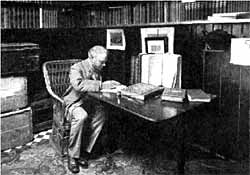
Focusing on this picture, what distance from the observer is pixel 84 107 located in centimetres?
292

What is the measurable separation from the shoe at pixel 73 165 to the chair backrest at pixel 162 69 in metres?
1.03

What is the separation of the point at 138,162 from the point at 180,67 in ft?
3.32

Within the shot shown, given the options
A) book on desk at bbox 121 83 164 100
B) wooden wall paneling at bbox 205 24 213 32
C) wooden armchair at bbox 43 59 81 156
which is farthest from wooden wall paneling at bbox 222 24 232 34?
wooden armchair at bbox 43 59 81 156

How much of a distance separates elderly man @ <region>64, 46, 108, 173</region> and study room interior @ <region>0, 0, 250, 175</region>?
33 millimetres

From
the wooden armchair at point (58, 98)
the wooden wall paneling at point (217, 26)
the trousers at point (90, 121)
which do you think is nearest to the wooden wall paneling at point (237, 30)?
the wooden wall paneling at point (217, 26)

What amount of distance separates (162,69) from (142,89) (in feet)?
1.53

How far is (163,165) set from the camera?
9.04ft

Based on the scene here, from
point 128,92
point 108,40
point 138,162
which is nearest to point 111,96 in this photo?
point 128,92

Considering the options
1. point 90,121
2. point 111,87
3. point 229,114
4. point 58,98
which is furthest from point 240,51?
point 58,98

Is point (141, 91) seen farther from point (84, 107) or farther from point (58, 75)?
point (58, 75)

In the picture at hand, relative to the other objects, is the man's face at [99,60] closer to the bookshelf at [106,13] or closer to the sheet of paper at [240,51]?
the bookshelf at [106,13]

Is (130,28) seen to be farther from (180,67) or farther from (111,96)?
(111,96)

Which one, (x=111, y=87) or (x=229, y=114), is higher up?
(x=111, y=87)

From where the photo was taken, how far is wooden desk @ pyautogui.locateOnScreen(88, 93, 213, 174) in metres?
1.86
